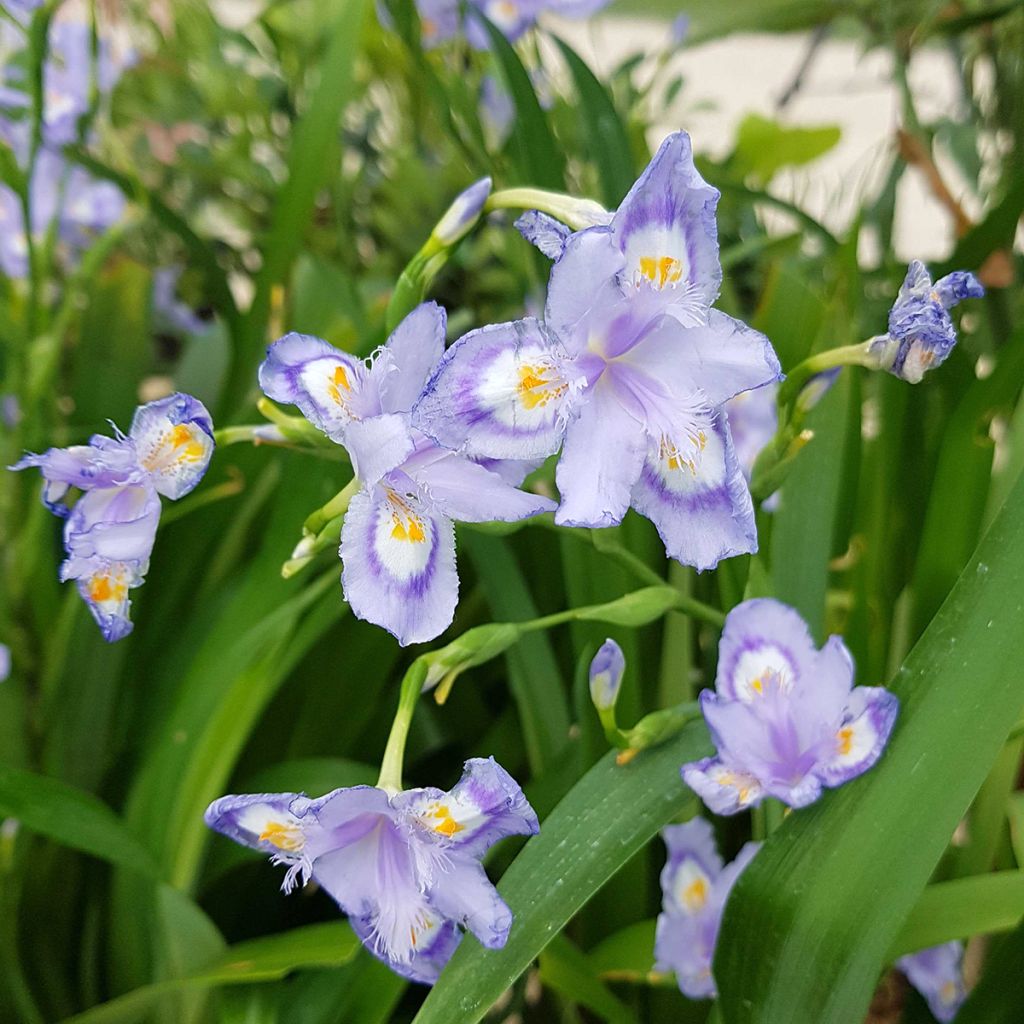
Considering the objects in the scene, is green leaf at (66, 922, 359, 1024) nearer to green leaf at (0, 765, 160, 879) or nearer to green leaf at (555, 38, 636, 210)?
green leaf at (0, 765, 160, 879)

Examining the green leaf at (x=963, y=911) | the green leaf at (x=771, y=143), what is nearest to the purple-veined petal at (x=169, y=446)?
the green leaf at (x=963, y=911)

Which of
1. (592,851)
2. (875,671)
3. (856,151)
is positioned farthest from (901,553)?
(856,151)

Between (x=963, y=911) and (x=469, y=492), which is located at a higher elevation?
(x=469, y=492)

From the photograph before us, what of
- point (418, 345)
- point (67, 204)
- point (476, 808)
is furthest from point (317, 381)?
point (67, 204)

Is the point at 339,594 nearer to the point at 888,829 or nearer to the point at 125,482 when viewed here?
the point at 125,482

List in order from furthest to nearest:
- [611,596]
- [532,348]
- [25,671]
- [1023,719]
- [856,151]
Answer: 1. [856,151]
2. [25,671]
3. [611,596]
4. [1023,719]
5. [532,348]

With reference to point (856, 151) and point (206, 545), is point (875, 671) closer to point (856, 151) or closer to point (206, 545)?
point (206, 545)

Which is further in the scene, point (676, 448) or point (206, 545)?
point (206, 545)
